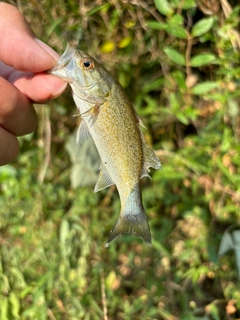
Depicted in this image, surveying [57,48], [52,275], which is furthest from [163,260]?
[57,48]

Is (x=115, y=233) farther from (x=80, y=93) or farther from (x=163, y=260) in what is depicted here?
(x=163, y=260)

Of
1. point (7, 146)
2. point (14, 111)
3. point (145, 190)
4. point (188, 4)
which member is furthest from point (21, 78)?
point (145, 190)

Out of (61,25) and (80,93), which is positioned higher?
(80,93)

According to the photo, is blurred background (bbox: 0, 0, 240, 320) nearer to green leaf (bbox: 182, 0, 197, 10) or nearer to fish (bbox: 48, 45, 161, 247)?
green leaf (bbox: 182, 0, 197, 10)

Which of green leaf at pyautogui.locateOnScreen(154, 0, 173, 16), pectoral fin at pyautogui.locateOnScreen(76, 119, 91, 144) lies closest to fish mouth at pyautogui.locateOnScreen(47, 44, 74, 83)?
pectoral fin at pyautogui.locateOnScreen(76, 119, 91, 144)

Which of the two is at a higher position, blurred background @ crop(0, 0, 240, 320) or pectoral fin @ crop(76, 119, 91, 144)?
pectoral fin @ crop(76, 119, 91, 144)

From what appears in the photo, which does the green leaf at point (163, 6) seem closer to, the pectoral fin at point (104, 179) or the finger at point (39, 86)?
the finger at point (39, 86)

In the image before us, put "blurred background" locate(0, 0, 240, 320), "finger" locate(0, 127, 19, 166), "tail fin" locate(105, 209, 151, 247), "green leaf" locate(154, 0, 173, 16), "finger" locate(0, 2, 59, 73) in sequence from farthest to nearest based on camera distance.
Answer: "blurred background" locate(0, 0, 240, 320) → "green leaf" locate(154, 0, 173, 16) → "finger" locate(0, 127, 19, 166) → "finger" locate(0, 2, 59, 73) → "tail fin" locate(105, 209, 151, 247)
